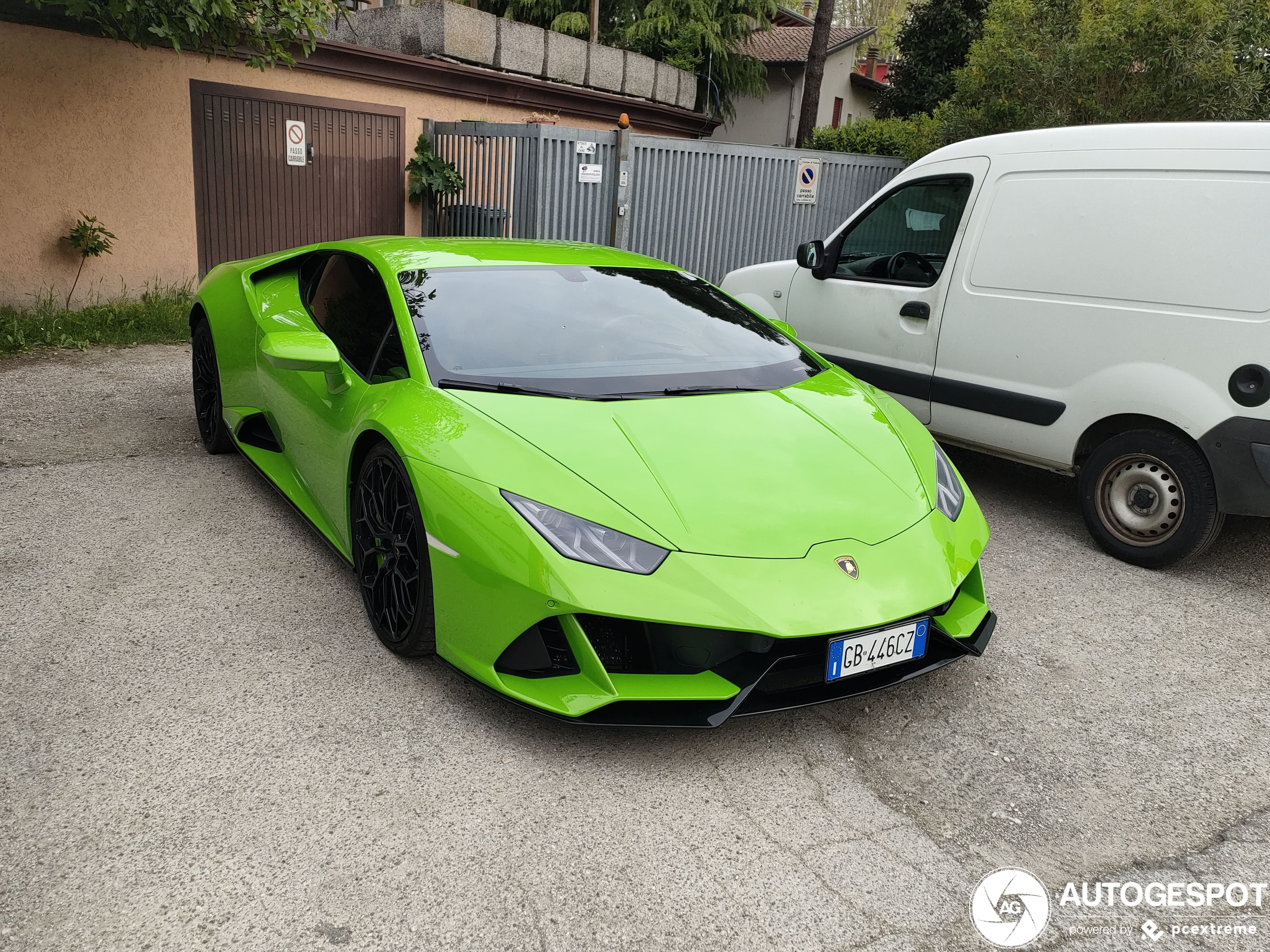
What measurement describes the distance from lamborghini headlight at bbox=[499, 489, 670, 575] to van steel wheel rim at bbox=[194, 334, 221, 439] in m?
2.93

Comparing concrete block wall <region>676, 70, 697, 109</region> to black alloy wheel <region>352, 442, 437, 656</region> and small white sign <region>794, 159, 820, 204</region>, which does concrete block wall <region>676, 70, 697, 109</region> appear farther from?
black alloy wheel <region>352, 442, 437, 656</region>

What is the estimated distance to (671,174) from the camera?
10.4 meters

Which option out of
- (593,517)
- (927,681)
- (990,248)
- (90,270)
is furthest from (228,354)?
(90,270)

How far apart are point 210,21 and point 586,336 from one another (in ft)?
18.0

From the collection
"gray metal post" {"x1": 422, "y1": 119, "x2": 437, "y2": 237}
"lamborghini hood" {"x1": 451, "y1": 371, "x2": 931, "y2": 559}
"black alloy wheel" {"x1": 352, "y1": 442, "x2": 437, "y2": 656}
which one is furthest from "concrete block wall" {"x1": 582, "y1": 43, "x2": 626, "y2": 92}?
"black alloy wheel" {"x1": 352, "y1": 442, "x2": 437, "y2": 656}

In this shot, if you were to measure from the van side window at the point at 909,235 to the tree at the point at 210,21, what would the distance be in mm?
4636

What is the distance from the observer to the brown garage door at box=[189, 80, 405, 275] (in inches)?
365

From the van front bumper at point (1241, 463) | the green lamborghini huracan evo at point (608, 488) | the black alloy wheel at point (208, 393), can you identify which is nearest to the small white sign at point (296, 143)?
the black alloy wheel at point (208, 393)

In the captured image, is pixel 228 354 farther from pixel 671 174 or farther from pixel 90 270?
pixel 671 174

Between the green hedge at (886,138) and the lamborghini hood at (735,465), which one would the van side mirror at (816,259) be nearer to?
the lamborghini hood at (735,465)

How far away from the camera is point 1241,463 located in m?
3.92

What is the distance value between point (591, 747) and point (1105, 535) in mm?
2912

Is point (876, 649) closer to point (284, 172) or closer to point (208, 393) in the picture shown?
point (208, 393)

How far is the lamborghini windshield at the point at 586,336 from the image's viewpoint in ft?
10.8
